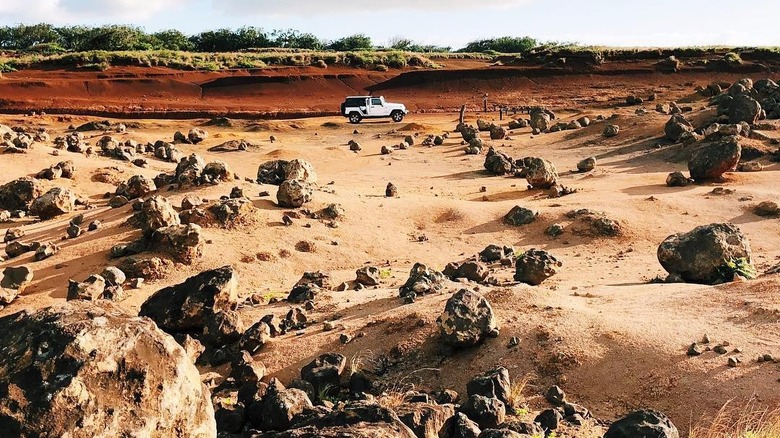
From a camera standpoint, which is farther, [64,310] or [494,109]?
[494,109]

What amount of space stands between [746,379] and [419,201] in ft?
34.3

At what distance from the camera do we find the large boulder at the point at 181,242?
1253cm

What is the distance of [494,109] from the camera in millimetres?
41938

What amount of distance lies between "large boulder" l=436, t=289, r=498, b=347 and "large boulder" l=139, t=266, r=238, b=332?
118 inches

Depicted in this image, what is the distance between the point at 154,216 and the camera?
13.0 meters

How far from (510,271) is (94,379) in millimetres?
8785

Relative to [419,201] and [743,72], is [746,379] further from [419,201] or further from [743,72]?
[743,72]

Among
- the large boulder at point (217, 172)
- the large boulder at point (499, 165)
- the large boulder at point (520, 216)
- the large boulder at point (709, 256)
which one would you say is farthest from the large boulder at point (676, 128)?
the large boulder at point (217, 172)

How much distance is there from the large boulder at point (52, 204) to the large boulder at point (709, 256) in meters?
11.6

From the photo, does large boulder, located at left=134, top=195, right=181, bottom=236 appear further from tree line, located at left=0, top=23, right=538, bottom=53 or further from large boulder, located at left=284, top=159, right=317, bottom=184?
tree line, located at left=0, top=23, right=538, bottom=53

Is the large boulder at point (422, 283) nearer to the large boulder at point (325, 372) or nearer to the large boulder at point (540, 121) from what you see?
the large boulder at point (325, 372)

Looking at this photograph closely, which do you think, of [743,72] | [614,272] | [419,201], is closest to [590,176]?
[419,201]

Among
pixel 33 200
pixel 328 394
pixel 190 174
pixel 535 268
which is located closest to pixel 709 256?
pixel 535 268

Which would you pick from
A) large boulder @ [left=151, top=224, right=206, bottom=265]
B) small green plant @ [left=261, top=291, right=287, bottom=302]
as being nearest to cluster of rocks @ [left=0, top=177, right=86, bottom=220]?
large boulder @ [left=151, top=224, right=206, bottom=265]
